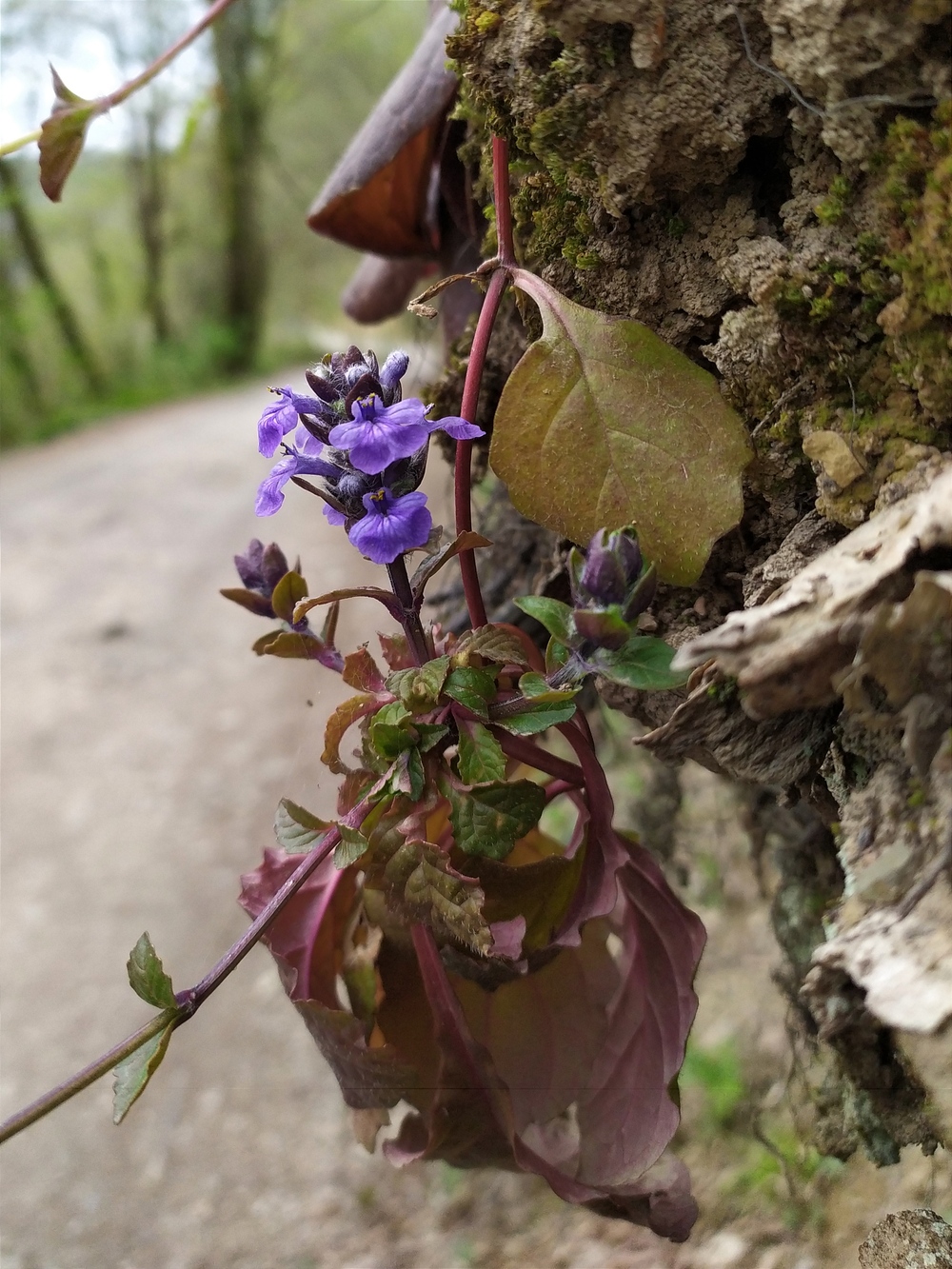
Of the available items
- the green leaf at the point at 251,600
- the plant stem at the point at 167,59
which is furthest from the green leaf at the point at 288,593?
the plant stem at the point at 167,59

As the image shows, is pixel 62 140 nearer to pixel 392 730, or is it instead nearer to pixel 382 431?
pixel 382 431

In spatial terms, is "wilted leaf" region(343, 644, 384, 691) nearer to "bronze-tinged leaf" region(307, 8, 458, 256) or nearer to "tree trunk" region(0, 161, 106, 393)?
"bronze-tinged leaf" region(307, 8, 458, 256)

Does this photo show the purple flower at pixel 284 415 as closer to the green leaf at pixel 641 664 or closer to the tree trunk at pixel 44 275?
the green leaf at pixel 641 664

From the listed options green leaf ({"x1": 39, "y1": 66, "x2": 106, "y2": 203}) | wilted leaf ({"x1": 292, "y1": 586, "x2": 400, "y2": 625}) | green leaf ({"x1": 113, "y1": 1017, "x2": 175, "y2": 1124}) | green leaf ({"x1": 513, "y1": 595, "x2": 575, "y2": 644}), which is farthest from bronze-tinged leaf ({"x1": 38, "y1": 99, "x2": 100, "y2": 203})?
green leaf ({"x1": 113, "y1": 1017, "x2": 175, "y2": 1124})

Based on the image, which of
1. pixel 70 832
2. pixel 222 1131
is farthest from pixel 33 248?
pixel 222 1131

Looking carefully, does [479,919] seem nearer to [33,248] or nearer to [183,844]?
[183,844]
